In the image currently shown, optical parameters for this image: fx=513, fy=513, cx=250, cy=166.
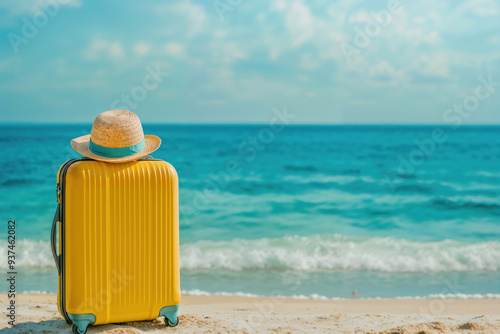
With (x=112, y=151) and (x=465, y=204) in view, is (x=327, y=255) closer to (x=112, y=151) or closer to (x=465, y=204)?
(x=112, y=151)

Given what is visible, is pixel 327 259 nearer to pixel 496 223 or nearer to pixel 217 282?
pixel 217 282

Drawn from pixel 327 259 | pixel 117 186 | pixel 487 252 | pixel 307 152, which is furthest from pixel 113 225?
pixel 307 152

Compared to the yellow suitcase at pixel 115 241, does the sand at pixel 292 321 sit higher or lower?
lower

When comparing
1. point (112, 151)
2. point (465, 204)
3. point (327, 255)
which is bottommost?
point (327, 255)

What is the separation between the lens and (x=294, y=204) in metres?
11.8

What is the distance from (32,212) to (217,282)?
6.81m

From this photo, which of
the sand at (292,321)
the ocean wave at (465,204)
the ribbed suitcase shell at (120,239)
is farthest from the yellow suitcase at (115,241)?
the ocean wave at (465,204)

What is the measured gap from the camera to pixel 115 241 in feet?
9.90

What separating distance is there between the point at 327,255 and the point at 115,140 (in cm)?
448

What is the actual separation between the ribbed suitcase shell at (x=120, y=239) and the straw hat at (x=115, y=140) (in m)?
0.06

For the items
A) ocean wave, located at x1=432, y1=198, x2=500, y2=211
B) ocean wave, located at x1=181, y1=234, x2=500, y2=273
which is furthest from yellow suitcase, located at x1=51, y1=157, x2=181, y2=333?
ocean wave, located at x1=432, y1=198, x2=500, y2=211

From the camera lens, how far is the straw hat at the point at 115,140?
119 inches

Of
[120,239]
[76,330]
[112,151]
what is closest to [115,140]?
[112,151]

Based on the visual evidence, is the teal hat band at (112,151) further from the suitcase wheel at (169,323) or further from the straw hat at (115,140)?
the suitcase wheel at (169,323)
